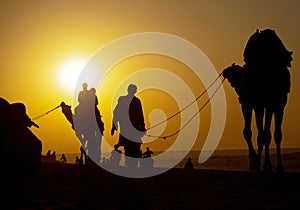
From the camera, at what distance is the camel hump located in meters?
10.9

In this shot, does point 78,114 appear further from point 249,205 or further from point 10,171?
point 249,205

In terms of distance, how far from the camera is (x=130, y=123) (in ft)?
49.2

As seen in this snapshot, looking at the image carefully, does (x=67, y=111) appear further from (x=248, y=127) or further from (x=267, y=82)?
(x=267, y=82)

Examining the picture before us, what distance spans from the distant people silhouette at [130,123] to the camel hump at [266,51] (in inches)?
177

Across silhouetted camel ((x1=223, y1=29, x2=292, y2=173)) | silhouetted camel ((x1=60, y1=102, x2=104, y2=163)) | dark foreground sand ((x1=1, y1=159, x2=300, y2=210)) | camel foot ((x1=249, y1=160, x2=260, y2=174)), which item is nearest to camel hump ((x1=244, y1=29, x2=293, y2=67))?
silhouetted camel ((x1=223, y1=29, x2=292, y2=173))

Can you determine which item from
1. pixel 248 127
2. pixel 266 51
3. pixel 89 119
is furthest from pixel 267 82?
pixel 89 119

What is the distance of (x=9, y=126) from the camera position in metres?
9.83

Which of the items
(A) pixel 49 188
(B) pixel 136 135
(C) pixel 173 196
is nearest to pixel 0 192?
(A) pixel 49 188

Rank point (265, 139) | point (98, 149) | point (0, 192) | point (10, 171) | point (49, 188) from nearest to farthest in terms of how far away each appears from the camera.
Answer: point (0, 192) < point (49, 188) < point (10, 171) < point (265, 139) < point (98, 149)

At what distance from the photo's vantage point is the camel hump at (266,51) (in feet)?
35.6

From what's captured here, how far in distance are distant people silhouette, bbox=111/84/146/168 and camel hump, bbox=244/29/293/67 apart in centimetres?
449

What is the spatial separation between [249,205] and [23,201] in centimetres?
240

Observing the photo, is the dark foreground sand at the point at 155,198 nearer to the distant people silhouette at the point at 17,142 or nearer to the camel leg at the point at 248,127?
the distant people silhouette at the point at 17,142

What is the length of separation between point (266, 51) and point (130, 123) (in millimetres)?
5378
